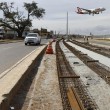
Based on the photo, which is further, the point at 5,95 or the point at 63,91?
the point at 63,91

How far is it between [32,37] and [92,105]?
4357 cm

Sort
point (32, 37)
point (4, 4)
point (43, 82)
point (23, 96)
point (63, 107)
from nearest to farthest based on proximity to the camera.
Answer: point (63, 107) → point (23, 96) → point (43, 82) → point (32, 37) → point (4, 4)

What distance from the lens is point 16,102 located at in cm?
937

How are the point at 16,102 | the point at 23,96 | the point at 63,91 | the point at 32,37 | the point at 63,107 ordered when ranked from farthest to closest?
1. the point at 32,37
2. the point at 63,91
3. the point at 23,96
4. the point at 16,102
5. the point at 63,107

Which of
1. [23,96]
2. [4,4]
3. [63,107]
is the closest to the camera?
[63,107]

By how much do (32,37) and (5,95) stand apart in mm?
43524

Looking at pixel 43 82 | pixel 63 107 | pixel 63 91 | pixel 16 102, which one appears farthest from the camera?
pixel 43 82

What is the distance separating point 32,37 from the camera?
5209 cm

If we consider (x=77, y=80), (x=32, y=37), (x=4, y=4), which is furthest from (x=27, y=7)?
(x=77, y=80)

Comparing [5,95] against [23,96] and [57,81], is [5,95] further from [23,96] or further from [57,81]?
[57,81]

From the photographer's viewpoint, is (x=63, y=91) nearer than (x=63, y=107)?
No

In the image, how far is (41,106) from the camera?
8.83 metres

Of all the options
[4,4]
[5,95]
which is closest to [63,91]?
[5,95]

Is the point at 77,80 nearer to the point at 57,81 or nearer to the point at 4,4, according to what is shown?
the point at 57,81
